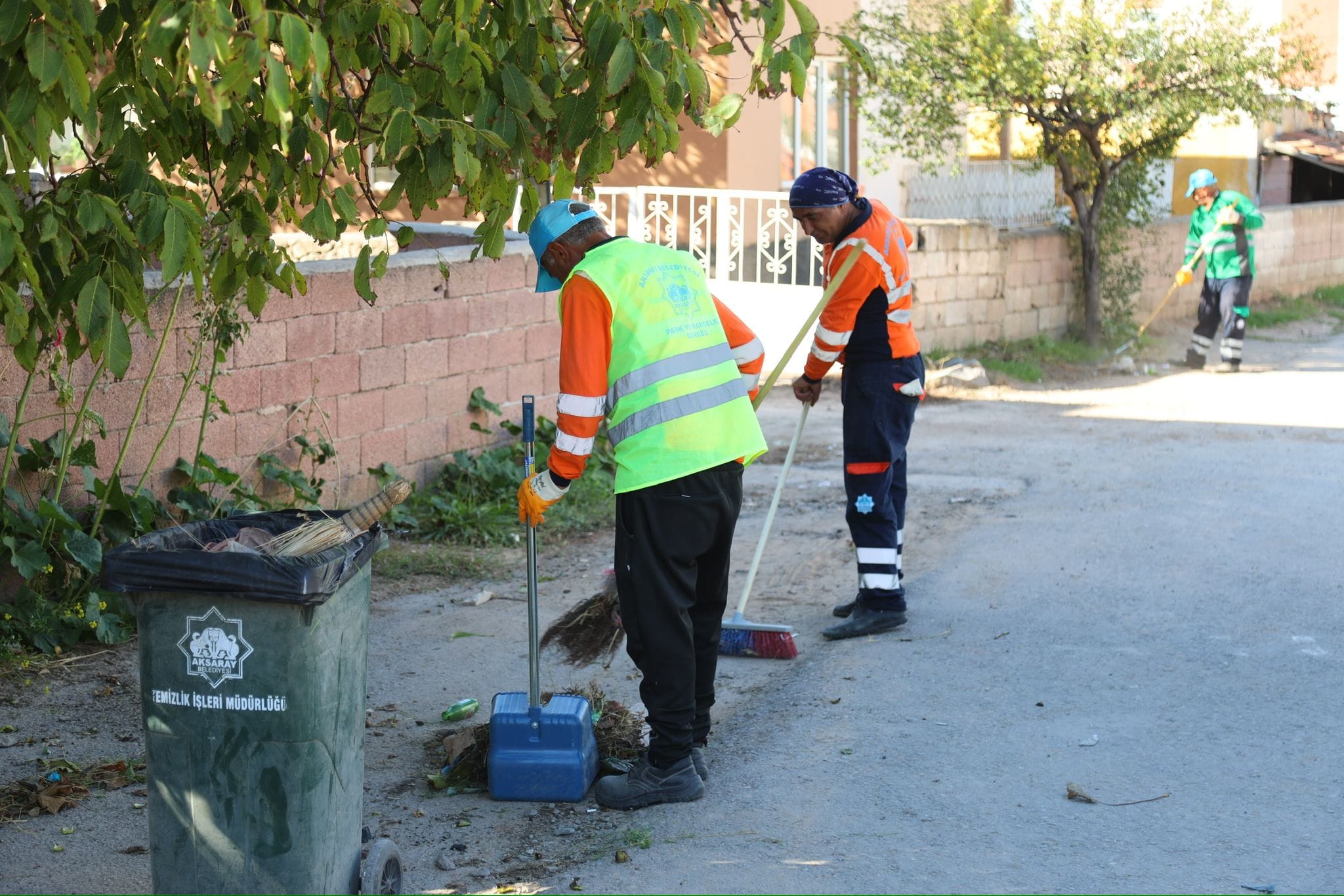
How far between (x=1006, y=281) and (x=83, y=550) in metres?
10.8

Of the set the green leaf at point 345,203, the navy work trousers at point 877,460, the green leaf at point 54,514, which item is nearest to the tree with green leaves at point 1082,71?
the navy work trousers at point 877,460

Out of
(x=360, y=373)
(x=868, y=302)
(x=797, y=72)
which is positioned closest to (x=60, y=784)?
(x=797, y=72)

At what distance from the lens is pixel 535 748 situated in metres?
4.27

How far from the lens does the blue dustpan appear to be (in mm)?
4242

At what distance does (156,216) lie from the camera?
3438mm

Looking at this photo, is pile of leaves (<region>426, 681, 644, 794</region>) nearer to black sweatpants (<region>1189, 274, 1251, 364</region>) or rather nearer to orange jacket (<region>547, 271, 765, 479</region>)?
orange jacket (<region>547, 271, 765, 479</region>)

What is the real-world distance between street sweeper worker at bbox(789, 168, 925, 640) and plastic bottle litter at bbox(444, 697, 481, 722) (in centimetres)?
162

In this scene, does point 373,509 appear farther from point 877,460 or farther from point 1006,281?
point 1006,281

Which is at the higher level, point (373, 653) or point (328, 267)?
point (328, 267)

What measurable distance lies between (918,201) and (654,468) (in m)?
14.3

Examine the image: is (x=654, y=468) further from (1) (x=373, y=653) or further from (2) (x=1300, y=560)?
(2) (x=1300, y=560)

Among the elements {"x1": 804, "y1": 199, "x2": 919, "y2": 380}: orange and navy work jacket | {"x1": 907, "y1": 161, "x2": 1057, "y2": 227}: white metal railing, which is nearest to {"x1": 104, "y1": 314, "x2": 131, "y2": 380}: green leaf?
{"x1": 804, "y1": 199, "x2": 919, "y2": 380}: orange and navy work jacket

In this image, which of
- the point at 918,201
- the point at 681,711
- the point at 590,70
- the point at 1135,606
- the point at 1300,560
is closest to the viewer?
the point at 590,70

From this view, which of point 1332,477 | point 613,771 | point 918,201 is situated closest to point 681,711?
point 613,771
